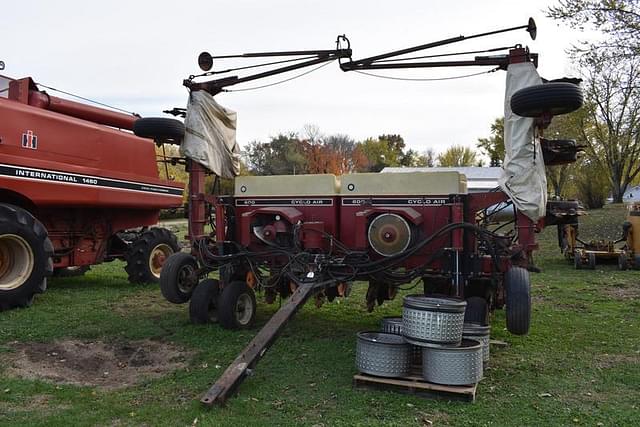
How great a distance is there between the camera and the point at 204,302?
7.11m

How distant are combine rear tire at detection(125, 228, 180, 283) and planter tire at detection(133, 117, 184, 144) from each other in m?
3.69

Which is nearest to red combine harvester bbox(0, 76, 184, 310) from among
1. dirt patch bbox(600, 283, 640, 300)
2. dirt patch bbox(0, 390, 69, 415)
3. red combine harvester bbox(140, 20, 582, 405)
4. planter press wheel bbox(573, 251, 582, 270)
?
red combine harvester bbox(140, 20, 582, 405)

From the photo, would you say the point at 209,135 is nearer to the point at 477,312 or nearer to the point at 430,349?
the point at 477,312

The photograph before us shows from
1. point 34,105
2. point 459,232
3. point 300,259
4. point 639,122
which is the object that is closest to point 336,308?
point 300,259

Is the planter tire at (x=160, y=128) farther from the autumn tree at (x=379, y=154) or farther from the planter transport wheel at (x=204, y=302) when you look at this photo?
the autumn tree at (x=379, y=154)

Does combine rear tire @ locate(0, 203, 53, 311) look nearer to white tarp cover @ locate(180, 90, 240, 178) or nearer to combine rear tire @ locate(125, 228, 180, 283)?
white tarp cover @ locate(180, 90, 240, 178)

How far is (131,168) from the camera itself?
10172 millimetres

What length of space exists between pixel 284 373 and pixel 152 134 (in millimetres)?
3528

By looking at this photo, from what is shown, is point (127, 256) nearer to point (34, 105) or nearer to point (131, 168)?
point (131, 168)

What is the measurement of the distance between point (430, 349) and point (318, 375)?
113 cm

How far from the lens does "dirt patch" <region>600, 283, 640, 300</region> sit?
9.71 metres

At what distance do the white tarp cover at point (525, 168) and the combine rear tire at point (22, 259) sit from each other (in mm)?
5987

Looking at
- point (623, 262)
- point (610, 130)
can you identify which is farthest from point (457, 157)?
point (623, 262)

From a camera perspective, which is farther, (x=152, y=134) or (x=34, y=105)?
(x=34, y=105)
